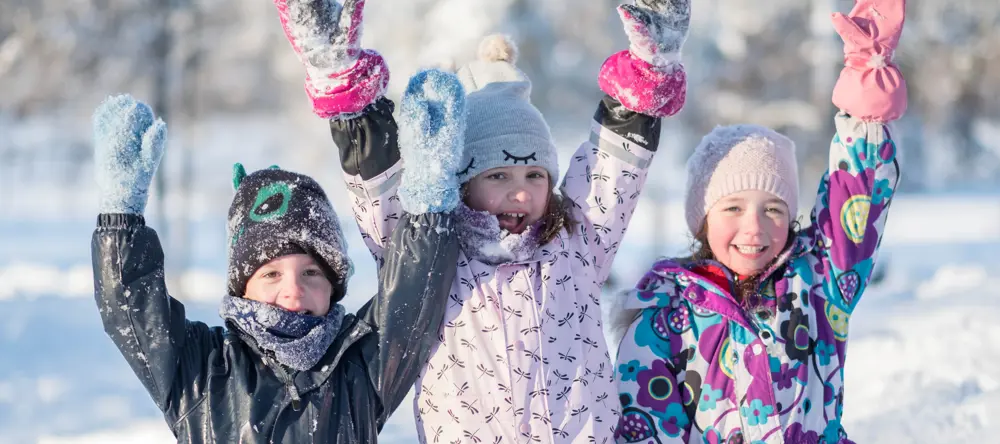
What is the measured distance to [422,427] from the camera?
3.10m

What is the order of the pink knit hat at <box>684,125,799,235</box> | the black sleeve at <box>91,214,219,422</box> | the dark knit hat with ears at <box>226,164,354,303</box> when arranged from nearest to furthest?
the black sleeve at <box>91,214,219,422</box>, the dark knit hat with ears at <box>226,164,354,303</box>, the pink knit hat at <box>684,125,799,235</box>

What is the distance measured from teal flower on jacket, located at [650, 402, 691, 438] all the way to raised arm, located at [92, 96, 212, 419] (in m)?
1.47

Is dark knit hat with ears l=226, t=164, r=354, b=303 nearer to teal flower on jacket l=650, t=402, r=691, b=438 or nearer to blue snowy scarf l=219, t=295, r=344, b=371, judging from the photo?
blue snowy scarf l=219, t=295, r=344, b=371

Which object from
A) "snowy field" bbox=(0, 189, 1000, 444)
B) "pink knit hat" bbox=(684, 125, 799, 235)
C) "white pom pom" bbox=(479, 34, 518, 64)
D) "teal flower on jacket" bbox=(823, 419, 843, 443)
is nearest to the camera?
"teal flower on jacket" bbox=(823, 419, 843, 443)

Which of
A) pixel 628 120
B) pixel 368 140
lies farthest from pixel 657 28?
pixel 368 140

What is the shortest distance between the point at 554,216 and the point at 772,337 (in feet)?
2.71

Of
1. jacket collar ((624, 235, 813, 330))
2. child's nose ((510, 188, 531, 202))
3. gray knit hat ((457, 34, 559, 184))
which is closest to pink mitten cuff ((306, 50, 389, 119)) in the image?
gray knit hat ((457, 34, 559, 184))

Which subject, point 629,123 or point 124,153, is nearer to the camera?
point 124,153

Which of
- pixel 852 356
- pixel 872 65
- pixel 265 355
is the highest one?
pixel 852 356

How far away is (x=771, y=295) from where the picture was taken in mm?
3385

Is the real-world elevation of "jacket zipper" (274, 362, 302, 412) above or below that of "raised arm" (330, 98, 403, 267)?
below

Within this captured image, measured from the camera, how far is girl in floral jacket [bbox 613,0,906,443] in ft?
10.7

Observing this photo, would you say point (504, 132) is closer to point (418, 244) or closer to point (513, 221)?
point (513, 221)

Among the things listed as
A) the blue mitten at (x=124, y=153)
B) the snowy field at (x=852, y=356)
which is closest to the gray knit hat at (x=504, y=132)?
the blue mitten at (x=124, y=153)
